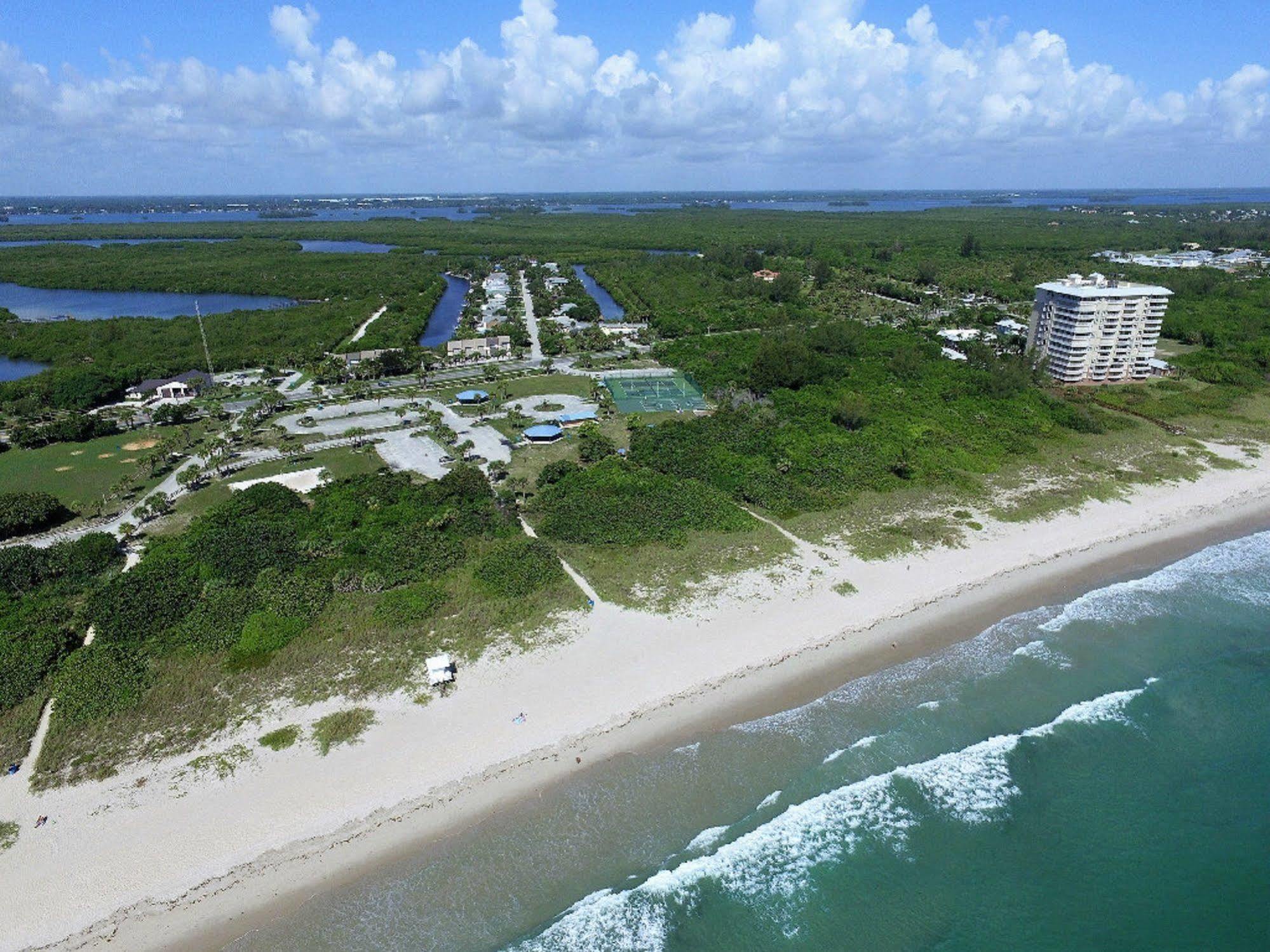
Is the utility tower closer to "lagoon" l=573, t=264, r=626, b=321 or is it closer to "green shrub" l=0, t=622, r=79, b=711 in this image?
"green shrub" l=0, t=622, r=79, b=711

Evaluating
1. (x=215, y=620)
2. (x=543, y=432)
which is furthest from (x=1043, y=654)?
(x=215, y=620)

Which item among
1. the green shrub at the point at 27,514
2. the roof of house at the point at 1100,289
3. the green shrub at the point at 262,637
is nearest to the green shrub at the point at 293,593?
the green shrub at the point at 262,637

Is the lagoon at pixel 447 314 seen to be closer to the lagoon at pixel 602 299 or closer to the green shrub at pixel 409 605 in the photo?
the lagoon at pixel 602 299

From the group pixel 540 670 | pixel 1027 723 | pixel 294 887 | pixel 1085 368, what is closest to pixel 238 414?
pixel 540 670

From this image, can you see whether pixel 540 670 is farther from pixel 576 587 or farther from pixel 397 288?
pixel 397 288

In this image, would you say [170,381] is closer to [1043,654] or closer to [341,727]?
[341,727]

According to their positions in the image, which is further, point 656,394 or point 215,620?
point 656,394

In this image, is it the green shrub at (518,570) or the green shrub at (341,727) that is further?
the green shrub at (518,570)

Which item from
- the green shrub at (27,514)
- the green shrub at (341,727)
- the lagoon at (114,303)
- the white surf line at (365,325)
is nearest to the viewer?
the green shrub at (341,727)
